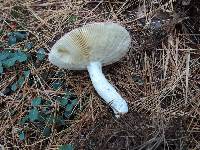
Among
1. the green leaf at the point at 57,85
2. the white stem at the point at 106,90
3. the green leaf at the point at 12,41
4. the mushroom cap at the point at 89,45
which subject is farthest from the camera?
the green leaf at the point at 12,41

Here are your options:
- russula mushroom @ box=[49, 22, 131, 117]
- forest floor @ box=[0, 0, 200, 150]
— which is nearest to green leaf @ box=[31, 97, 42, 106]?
forest floor @ box=[0, 0, 200, 150]

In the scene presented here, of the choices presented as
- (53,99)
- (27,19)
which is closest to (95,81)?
(53,99)

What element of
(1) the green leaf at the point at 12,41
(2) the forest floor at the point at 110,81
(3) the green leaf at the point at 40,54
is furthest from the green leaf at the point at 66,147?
(1) the green leaf at the point at 12,41

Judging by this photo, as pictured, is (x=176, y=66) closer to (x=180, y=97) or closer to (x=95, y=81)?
(x=180, y=97)

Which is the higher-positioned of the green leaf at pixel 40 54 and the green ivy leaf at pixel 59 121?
the green leaf at pixel 40 54

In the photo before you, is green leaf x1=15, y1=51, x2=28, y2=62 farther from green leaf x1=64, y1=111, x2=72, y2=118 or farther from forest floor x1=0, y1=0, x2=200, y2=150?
green leaf x1=64, y1=111, x2=72, y2=118

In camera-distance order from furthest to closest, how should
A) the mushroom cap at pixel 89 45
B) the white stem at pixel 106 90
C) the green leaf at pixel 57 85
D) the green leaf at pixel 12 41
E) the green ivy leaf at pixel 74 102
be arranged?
the green leaf at pixel 12 41 → the green leaf at pixel 57 85 → the green ivy leaf at pixel 74 102 → the white stem at pixel 106 90 → the mushroom cap at pixel 89 45

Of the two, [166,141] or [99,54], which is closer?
[166,141]

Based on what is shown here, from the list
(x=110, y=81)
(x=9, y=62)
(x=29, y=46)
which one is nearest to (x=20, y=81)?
(x=9, y=62)

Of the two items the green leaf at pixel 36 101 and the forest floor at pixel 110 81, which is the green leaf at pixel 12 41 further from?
the green leaf at pixel 36 101
